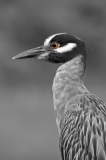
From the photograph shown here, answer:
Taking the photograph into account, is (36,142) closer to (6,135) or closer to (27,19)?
(6,135)

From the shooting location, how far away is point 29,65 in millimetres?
11250

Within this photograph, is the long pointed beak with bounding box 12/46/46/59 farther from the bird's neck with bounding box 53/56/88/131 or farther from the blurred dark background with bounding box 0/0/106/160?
the blurred dark background with bounding box 0/0/106/160

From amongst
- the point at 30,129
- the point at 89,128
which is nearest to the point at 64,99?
the point at 89,128

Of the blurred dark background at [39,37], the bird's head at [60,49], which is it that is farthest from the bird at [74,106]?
the blurred dark background at [39,37]

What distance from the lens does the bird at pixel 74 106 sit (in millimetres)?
3408

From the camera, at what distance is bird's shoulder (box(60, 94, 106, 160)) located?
11.1 ft

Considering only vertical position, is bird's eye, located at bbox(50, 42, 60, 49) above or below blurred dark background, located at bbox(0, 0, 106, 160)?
below

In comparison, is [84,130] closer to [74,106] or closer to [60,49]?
[74,106]

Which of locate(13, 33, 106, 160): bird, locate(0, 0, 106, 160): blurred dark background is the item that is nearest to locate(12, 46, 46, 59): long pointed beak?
locate(13, 33, 106, 160): bird

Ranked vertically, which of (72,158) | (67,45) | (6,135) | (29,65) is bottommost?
(72,158)

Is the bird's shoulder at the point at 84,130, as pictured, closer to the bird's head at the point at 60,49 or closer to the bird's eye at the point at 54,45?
the bird's head at the point at 60,49

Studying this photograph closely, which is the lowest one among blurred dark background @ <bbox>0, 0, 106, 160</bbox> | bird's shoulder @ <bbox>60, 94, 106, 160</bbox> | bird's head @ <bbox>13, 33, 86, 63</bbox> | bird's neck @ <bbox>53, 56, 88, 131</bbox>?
bird's shoulder @ <bbox>60, 94, 106, 160</bbox>

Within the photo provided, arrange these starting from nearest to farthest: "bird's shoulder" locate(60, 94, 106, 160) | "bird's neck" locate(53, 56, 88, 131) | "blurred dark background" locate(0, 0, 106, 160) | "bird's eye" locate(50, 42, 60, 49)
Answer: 1. "bird's shoulder" locate(60, 94, 106, 160)
2. "bird's neck" locate(53, 56, 88, 131)
3. "bird's eye" locate(50, 42, 60, 49)
4. "blurred dark background" locate(0, 0, 106, 160)

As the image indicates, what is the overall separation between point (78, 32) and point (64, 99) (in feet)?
23.9
